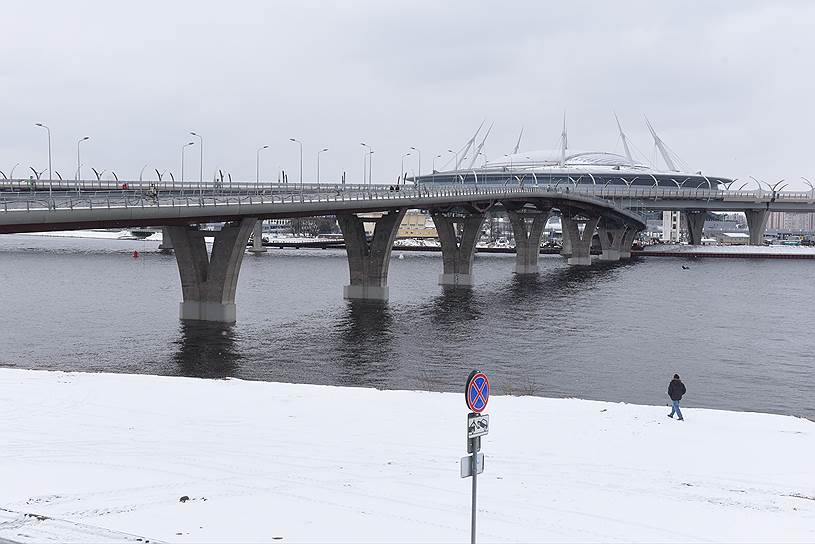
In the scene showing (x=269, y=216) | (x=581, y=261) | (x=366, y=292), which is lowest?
(x=366, y=292)

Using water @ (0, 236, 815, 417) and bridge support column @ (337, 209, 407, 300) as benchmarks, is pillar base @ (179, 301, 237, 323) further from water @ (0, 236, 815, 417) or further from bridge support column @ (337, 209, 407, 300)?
bridge support column @ (337, 209, 407, 300)

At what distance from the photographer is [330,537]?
1437 centimetres

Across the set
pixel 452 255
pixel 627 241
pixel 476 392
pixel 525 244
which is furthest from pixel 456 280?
pixel 627 241

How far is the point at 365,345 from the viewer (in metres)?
49.3

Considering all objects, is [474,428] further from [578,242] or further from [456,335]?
[578,242]

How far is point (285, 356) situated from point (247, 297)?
34633 mm

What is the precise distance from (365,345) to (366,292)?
28035 millimetres

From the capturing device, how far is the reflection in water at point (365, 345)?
3925cm

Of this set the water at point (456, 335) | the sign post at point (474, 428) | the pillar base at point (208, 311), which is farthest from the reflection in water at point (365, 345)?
the sign post at point (474, 428)

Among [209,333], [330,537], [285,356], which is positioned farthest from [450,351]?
[330,537]

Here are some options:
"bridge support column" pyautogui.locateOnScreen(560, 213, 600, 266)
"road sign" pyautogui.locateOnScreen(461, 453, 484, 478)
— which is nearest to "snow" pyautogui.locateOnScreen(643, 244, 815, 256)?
"bridge support column" pyautogui.locateOnScreen(560, 213, 600, 266)

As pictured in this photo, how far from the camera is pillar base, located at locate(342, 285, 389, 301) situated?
76.7 m

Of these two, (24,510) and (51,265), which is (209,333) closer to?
(24,510)

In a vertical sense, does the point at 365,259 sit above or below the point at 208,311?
above
